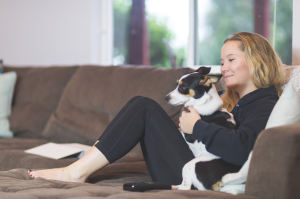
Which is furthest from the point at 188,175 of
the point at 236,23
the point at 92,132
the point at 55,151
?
the point at 236,23

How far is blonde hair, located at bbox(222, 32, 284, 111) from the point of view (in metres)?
1.51

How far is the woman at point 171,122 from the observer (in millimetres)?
1429

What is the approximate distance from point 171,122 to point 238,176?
429 mm

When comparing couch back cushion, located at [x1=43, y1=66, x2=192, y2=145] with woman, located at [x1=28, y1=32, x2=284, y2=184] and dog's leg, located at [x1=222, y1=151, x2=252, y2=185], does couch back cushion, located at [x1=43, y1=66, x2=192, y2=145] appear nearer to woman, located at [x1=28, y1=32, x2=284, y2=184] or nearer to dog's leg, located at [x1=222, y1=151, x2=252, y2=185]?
woman, located at [x1=28, y1=32, x2=284, y2=184]

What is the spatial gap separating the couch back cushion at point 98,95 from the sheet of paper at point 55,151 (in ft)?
0.99

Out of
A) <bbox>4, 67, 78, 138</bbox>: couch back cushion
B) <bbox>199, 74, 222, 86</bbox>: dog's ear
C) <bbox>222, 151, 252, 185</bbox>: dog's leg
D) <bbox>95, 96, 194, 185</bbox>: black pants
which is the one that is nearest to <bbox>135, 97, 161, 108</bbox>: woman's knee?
<bbox>95, 96, 194, 185</bbox>: black pants

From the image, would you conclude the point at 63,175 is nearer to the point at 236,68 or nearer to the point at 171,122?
the point at 171,122

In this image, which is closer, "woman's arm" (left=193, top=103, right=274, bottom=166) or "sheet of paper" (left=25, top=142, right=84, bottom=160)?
"woman's arm" (left=193, top=103, right=274, bottom=166)

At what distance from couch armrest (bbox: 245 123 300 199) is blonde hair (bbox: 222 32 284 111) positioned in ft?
1.40

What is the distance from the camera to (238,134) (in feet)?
4.01

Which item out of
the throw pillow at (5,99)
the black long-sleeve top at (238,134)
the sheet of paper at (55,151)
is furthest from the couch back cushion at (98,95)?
the black long-sleeve top at (238,134)

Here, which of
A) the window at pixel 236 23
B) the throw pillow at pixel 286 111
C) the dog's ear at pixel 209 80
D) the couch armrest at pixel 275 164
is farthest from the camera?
the window at pixel 236 23

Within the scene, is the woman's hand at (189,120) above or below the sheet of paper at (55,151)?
above

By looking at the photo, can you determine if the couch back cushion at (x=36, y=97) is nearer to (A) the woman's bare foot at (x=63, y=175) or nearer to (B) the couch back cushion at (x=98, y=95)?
(B) the couch back cushion at (x=98, y=95)
